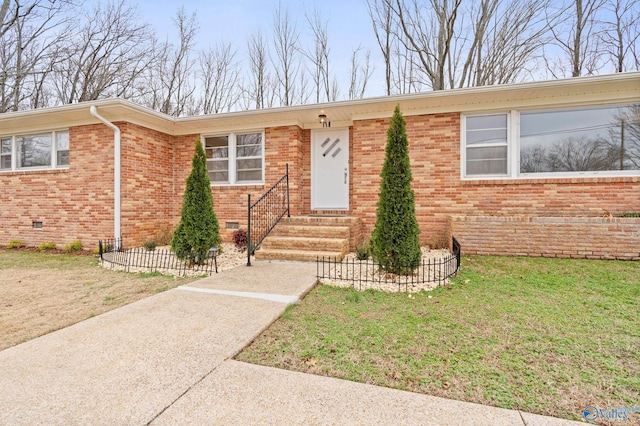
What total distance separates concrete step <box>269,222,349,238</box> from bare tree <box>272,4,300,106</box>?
10939 mm

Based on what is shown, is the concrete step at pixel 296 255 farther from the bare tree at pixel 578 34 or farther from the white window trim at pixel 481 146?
the bare tree at pixel 578 34

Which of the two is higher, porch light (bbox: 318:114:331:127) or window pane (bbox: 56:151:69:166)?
porch light (bbox: 318:114:331:127)

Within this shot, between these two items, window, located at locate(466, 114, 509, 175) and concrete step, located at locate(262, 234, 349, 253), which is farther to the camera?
window, located at locate(466, 114, 509, 175)

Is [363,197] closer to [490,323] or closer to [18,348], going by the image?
[490,323]

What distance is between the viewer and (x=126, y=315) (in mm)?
3316

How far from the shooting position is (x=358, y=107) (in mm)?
7105

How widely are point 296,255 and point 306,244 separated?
42cm

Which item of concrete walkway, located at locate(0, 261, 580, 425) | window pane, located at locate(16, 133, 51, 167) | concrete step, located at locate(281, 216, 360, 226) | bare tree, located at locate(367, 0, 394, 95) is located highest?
bare tree, located at locate(367, 0, 394, 95)

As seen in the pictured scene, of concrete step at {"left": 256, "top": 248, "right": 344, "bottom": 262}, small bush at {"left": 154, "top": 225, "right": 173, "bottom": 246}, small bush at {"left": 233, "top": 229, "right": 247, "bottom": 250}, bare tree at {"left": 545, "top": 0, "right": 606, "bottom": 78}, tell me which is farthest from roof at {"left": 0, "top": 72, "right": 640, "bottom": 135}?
bare tree at {"left": 545, "top": 0, "right": 606, "bottom": 78}

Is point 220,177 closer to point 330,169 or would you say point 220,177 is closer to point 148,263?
point 330,169

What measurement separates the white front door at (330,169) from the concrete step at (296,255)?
7.47 feet

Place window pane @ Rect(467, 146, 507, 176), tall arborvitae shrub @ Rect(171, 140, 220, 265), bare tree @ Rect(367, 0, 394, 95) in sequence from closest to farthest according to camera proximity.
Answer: tall arborvitae shrub @ Rect(171, 140, 220, 265)
window pane @ Rect(467, 146, 507, 176)
bare tree @ Rect(367, 0, 394, 95)

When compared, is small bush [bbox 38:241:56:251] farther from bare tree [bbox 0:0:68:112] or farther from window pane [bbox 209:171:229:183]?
bare tree [bbox 0:0:68:112]

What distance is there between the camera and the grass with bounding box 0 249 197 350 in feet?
10.4
